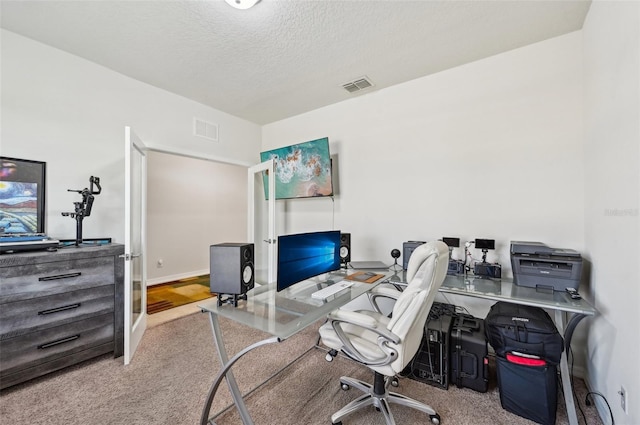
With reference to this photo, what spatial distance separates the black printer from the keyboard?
4.45 feet

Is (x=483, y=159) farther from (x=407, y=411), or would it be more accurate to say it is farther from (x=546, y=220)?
(x=407, y=411)

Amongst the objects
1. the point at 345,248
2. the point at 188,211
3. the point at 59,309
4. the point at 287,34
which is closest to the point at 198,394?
the point at 59,309

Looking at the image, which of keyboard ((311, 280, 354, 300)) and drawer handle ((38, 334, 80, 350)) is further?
drawer handle ((38, 334, 80, 350))

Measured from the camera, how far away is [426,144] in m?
2.81

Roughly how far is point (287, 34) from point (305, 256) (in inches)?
74.3

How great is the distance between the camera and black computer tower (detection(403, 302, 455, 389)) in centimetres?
198

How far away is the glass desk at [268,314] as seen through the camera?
138 centimetres

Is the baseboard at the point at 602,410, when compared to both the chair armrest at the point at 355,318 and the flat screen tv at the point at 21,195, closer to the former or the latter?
the chair armrest at the point at 355,318

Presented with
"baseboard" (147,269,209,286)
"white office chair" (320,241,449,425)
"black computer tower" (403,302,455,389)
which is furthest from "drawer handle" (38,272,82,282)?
"black computer tower" (403,302,455,389)

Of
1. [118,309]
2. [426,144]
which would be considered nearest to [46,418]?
[118,309]

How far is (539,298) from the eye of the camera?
1.76 m

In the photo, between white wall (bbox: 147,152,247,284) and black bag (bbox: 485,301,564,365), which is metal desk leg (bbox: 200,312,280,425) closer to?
black bag (bbox: 485,301,564,365)

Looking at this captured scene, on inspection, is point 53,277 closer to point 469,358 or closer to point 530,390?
point 469,358

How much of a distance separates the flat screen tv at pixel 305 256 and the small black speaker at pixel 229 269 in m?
0.23
